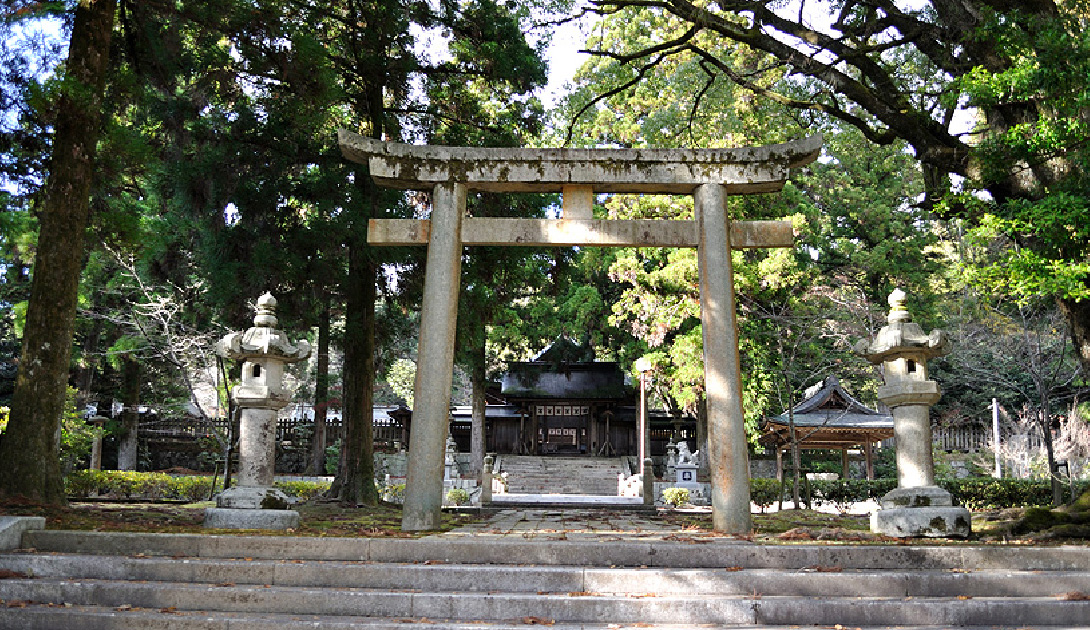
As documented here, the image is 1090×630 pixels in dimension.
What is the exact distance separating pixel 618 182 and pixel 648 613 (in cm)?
508

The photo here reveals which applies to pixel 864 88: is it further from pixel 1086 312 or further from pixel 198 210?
pixel 198 210

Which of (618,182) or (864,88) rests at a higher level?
(864,88)

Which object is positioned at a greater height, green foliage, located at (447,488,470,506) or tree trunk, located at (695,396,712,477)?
tree trunk, located at (695,396,712,477)

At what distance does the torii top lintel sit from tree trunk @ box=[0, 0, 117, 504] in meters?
2.84

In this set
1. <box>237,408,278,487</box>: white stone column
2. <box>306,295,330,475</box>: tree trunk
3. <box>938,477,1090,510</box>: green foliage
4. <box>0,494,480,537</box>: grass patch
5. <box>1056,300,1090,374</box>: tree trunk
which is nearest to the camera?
<box>0,494,480,537</box>: grass patch

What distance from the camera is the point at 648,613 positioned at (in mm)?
4938

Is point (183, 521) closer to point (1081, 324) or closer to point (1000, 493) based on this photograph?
point (1081, 324)

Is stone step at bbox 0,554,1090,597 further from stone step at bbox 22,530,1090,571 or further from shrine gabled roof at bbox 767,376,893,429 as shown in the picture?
shrine gabled roof at bbox 767,376,893,429

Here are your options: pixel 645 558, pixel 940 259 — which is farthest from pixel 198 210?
pixel 940 259

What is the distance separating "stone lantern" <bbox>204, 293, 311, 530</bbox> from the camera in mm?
7824

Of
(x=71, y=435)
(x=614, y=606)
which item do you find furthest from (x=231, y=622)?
(x=71, y=435)

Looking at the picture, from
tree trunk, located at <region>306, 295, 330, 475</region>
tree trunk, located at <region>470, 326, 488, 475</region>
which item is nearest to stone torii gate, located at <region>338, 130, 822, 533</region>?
tree trunk, located at <region>306, 295, 330, 475</region>

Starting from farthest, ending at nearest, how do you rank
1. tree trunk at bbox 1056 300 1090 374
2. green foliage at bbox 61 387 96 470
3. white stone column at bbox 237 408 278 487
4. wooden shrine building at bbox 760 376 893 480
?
1. wooden shrine building at bbox 760 376 893 480
2. green foliage at bbox 61 387 96 470
3. tree trunk at bbox 1056 300 1090 374
4. white stone column at bbox 237 408 278 487

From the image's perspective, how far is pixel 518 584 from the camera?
5348 millimetres
